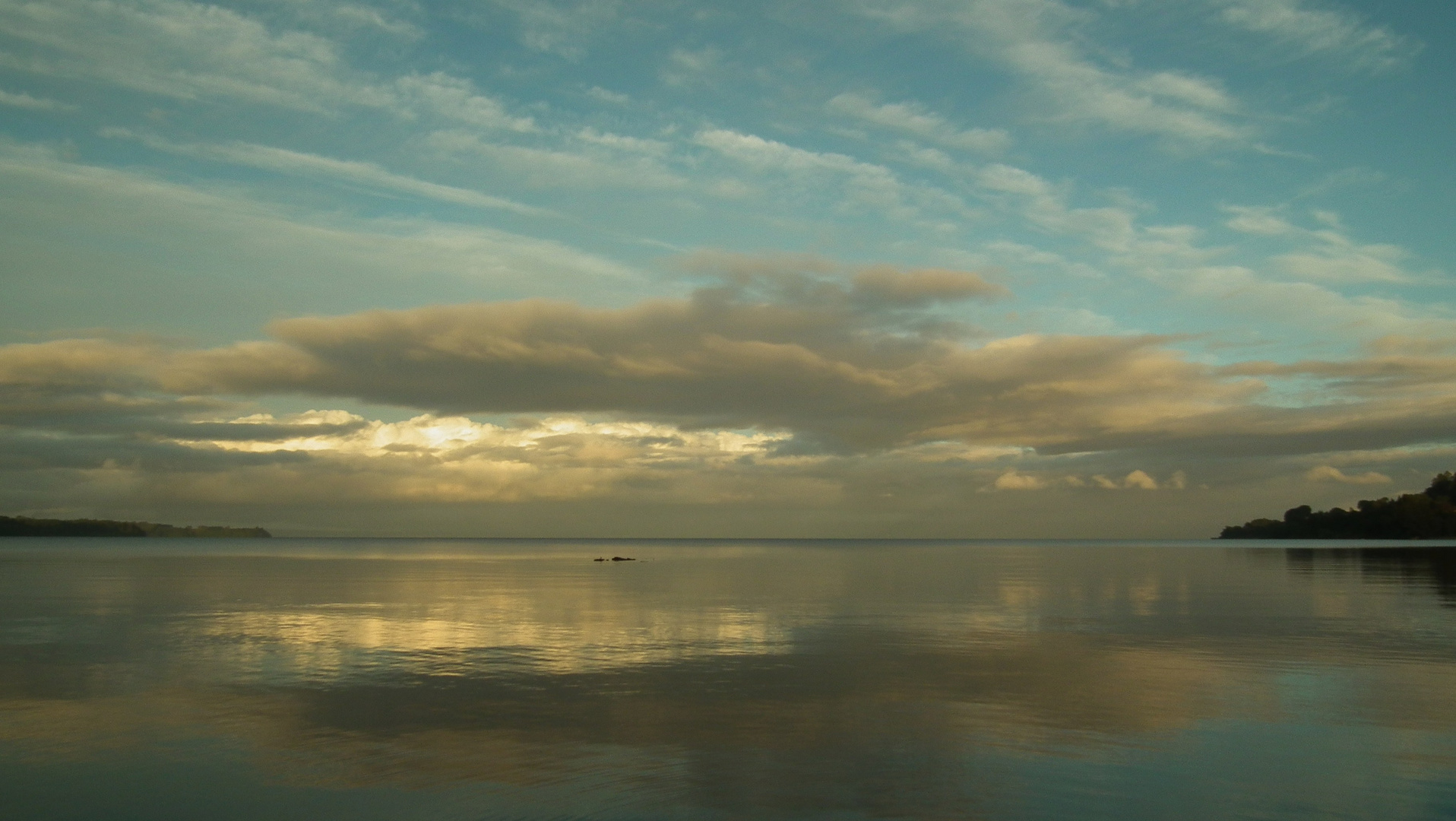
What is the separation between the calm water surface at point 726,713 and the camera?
44.2 ft

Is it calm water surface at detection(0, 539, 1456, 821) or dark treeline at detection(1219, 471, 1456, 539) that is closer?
calm water surface at detection(0, 539, 1456, 821)

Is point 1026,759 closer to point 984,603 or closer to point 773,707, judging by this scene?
point 773,707

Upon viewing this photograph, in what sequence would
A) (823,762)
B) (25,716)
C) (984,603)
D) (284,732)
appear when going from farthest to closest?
(984,603)
(25,716)
(284,732)
(823,762)

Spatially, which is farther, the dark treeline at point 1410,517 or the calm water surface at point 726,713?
the dark treeline at point 1410,517

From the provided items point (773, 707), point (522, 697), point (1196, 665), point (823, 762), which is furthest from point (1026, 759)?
point (1196, 665)

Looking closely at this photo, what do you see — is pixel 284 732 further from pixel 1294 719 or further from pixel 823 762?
pixel 1294 719

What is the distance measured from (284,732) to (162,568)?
79.0m

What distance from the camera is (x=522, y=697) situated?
20.5 m

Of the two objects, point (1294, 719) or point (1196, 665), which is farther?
point (1196, 665)

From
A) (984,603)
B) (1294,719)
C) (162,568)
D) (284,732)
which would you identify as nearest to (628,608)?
(984,603)

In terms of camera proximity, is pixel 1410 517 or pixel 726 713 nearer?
pixel 726 713

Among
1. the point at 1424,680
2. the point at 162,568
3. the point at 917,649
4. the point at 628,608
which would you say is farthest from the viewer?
the point at 162,568

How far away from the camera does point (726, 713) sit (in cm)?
1895

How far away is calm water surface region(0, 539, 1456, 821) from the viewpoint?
13461 millimetres
